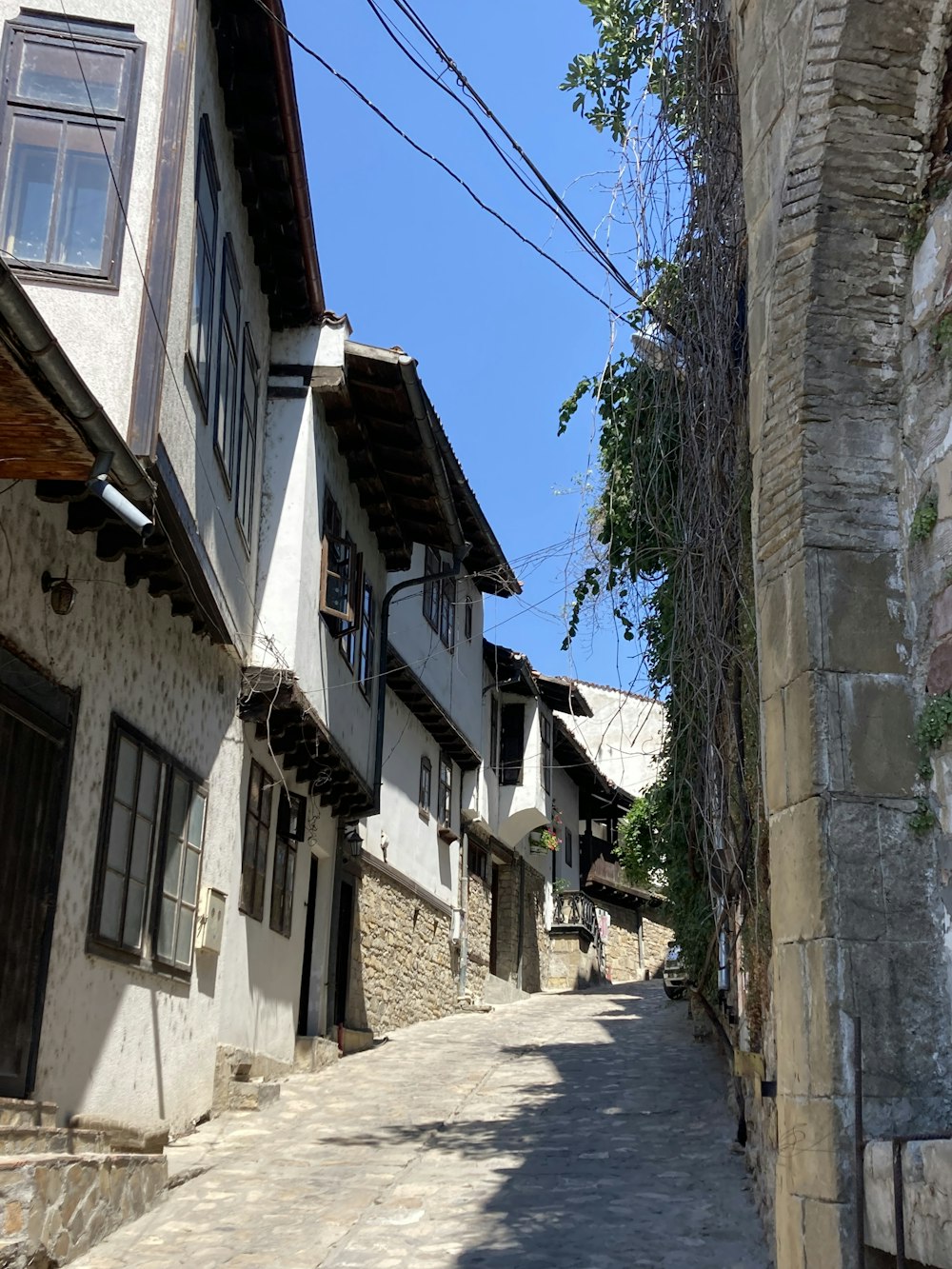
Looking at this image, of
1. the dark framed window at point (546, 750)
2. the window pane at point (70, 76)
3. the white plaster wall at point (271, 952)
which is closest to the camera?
the window pane at point (70, 76)

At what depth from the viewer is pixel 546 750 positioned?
952 inches

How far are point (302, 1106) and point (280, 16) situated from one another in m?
8.20

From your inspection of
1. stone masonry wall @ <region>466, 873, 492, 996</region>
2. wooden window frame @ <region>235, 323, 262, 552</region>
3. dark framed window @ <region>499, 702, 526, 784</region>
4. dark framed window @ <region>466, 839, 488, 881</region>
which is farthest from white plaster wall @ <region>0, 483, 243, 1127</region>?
dark framed window @ <region>499, 702, 526, 784</region>

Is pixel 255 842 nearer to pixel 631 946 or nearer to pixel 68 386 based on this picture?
pixel 68 386

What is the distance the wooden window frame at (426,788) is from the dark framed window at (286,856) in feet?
17.4

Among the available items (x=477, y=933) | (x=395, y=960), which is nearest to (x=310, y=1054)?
(x=395, y=960)

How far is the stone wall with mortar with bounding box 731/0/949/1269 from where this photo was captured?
3.75 meters

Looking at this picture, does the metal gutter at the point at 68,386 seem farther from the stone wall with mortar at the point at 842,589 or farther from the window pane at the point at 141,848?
the stone wall with mortar at the point at 842,589

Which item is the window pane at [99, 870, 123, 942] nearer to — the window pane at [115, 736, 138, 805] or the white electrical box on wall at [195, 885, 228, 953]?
the window pane at [115, 736, 138, 805]

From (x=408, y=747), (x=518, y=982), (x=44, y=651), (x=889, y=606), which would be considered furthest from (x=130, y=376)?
(x=518, y=982)

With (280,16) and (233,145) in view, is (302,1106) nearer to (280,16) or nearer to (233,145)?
(233,145)

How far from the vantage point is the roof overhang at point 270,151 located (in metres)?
8.79

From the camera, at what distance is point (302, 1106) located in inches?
420

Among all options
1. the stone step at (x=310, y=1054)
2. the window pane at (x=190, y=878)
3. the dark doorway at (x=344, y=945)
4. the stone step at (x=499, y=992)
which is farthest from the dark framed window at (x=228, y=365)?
the stone step at (x=499, y=992)
